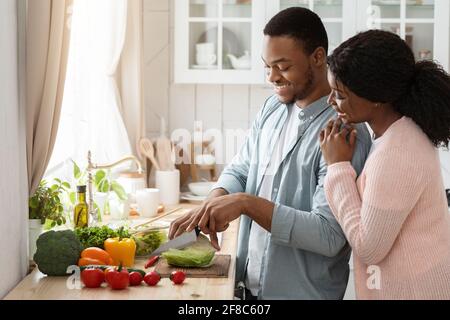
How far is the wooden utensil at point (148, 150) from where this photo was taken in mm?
3920

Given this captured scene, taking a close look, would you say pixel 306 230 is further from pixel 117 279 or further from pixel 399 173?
pixel 117 279

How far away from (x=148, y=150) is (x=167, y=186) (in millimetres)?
249

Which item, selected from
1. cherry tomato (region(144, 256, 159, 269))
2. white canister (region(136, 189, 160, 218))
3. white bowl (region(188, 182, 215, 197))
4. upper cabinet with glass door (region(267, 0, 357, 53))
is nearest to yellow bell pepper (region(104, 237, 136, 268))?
cherry tomato (region(144, 256, 159, 269))

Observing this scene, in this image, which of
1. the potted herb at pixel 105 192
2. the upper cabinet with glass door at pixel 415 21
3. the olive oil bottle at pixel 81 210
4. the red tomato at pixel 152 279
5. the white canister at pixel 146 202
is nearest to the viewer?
the red tomato at pixel 152 279

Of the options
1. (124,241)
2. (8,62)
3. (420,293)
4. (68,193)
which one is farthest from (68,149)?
(420,293)

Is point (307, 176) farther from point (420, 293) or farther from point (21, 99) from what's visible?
point (21, 99)

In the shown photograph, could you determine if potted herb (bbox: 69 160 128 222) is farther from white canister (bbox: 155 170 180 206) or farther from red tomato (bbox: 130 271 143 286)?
red tomato (bbox: 130 271 143 286)

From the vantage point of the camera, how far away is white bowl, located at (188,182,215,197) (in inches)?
154

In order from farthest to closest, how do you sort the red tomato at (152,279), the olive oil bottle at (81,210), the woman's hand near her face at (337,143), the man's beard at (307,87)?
the olive oil bottle at (81,210) → the man's beard at (307,87) → the red tomato at (152,279) → the woman's hand near her face at (337,143)

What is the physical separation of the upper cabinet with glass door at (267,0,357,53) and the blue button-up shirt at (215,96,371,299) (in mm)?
1894

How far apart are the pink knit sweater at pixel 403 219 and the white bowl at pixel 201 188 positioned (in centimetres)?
206

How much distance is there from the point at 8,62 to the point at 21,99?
0.51ft

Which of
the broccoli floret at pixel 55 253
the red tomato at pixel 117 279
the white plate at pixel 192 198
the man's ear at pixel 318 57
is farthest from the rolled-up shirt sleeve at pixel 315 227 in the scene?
the white plate at pixel 192 198

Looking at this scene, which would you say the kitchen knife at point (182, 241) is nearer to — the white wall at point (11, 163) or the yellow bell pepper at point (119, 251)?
the yellow bell pepper at point (119, 251)
